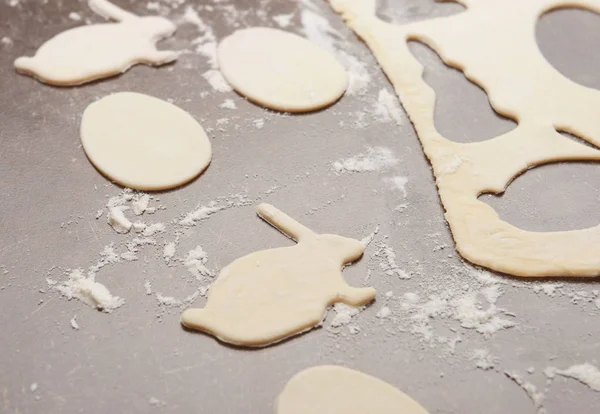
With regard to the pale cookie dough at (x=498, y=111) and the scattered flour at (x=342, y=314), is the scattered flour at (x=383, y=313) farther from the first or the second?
the pale cookie dough at (x=498, y=111)

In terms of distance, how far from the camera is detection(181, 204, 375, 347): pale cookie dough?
3.40 ft

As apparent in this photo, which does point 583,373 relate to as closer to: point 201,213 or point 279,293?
point 279,293

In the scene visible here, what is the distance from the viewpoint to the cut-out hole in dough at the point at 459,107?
1.36 m

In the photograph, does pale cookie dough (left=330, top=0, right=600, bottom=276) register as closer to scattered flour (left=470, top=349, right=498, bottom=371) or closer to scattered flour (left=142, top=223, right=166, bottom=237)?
scattered flour (left=470, top=349, right=498, bottom=371)

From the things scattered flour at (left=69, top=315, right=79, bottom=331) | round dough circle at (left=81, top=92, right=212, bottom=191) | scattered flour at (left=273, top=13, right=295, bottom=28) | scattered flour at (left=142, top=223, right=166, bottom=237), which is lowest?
scattered flour at (left=69, top=315, right=79, bottom=331)

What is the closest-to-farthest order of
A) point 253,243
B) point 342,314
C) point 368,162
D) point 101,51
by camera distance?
1. point 342,314
2. point 253,243
3. point 368,162
4. point 101,51

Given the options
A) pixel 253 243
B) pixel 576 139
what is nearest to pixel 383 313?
pixel 253 243

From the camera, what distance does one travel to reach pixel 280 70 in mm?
1494

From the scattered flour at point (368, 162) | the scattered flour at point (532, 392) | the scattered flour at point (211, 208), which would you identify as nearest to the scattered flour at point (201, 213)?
the scattered flour at point (211, 208)

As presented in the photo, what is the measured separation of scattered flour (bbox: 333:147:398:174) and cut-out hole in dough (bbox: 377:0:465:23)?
0.49m

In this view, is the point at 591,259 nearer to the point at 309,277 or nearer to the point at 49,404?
the point at 309,277

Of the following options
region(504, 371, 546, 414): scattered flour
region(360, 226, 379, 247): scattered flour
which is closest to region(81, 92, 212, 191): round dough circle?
region(360, 226, 379, 247): scattered flour

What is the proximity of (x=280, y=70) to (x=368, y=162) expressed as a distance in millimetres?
352

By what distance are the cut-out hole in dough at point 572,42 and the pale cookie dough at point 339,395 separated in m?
0.92
